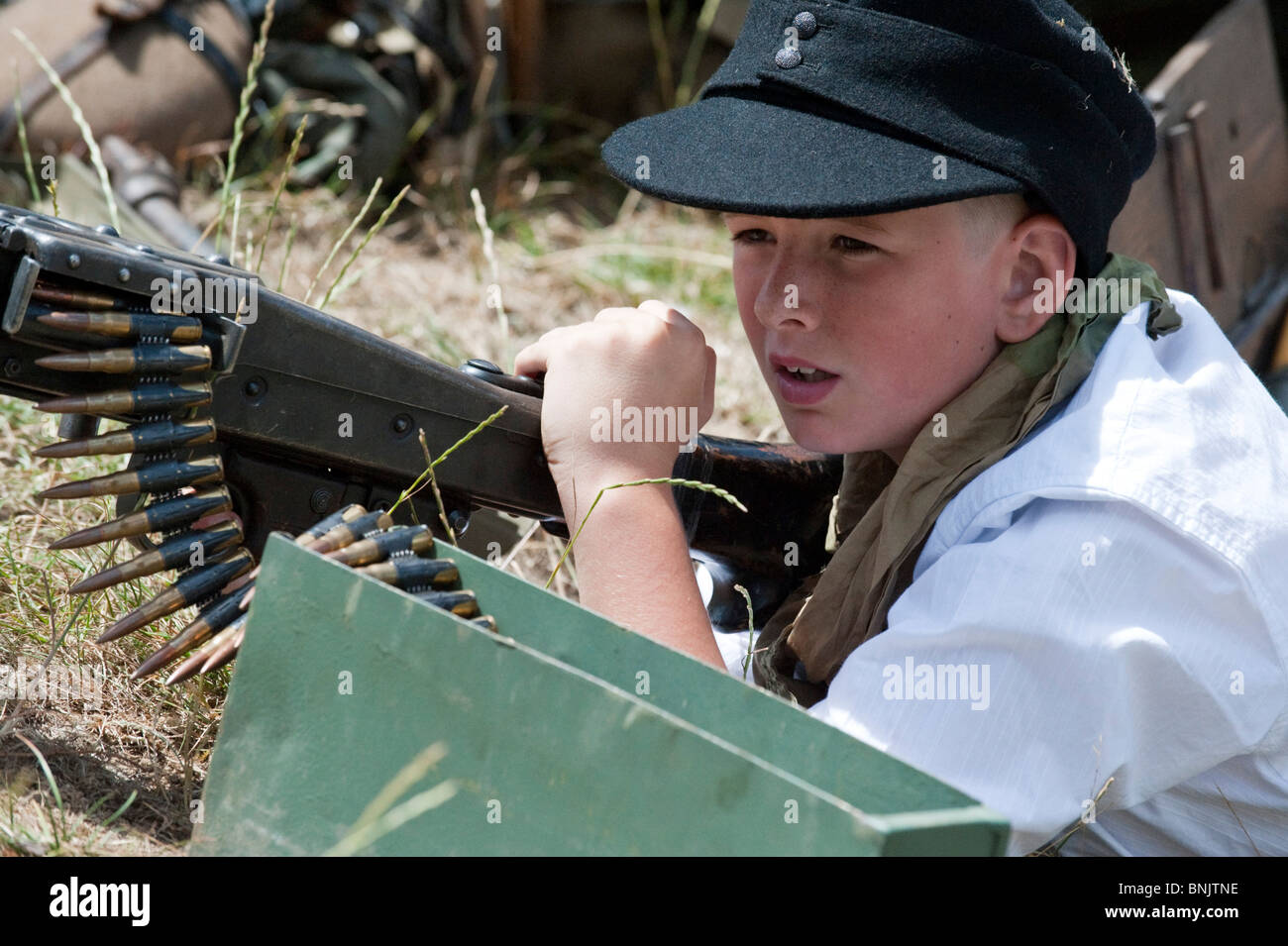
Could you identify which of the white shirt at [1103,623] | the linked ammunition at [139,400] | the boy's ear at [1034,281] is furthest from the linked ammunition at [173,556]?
the boy's ear at [1034,281]

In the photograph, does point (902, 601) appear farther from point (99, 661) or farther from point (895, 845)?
point (99, 661)

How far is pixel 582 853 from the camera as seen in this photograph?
1600mm

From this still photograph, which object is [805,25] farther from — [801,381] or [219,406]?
[219,406]

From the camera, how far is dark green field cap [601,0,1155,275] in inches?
83.4

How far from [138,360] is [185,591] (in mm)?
394

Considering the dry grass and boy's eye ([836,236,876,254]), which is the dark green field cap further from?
the dry grass

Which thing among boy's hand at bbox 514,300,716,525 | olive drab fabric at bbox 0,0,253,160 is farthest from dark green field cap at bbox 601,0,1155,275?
olive drab fabric at bbox 0,0,253,160

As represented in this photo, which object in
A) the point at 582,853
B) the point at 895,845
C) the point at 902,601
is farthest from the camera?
the point at 902,601

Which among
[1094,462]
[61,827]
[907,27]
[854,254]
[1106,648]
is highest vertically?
[907,27]

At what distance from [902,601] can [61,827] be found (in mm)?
1330

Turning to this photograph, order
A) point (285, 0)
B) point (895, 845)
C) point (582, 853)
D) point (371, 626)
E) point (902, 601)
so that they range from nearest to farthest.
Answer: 1. point (895, 845)
2. point (582, 853)
3. point (371, 626)
4. point (902, 601)
5. point (285, 0)

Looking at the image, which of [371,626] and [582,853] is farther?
[371,626]

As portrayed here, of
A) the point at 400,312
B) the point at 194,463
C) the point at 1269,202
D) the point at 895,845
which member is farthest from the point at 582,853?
the point at 1269,202
